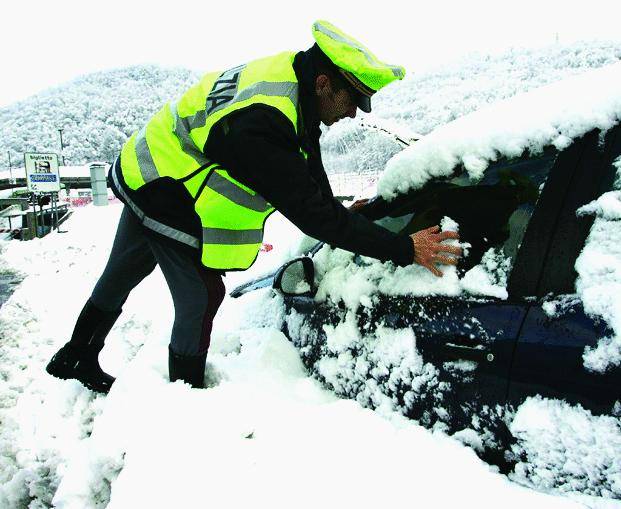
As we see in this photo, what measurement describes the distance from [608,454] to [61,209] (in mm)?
18626

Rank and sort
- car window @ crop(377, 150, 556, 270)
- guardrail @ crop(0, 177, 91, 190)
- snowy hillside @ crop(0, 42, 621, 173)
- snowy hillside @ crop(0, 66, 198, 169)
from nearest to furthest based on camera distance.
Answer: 1. car window @ crop(377, 150, 556, 270)
2. guardrail @ crop(0, 177, 91, 190)
3. snowy hillside @ crop(0, 42, 621, 173)
4. snowy hillside @ crop(0, 66, 198, 169)

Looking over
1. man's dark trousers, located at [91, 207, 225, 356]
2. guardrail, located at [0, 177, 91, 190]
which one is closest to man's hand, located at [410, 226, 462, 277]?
man's dark trousers, located at [91, 207, 225, 356]

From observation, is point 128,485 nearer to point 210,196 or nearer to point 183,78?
point 210,196

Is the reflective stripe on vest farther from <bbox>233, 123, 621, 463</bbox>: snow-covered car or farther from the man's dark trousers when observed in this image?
<bbox>233, 123, 621, 463</bbox>: snow-covered car

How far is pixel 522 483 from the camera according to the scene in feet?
4.33

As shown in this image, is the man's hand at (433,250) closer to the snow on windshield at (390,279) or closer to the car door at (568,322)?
the snow on windshield at (390,279)

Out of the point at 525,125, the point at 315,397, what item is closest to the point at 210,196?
the point at 315,397

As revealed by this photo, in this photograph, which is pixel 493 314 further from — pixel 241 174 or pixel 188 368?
pixel 188 368

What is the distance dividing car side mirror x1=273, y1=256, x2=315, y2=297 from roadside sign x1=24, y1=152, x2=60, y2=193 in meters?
12.7

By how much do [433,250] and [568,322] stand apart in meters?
0.52

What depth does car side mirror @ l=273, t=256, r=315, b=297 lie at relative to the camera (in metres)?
2.21

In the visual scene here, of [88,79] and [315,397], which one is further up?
[315,397]

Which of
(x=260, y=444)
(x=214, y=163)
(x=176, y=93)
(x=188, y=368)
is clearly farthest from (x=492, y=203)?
(x=176, y=93)

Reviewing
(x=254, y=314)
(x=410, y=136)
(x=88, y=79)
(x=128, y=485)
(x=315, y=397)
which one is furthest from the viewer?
(x=88, y=79)
